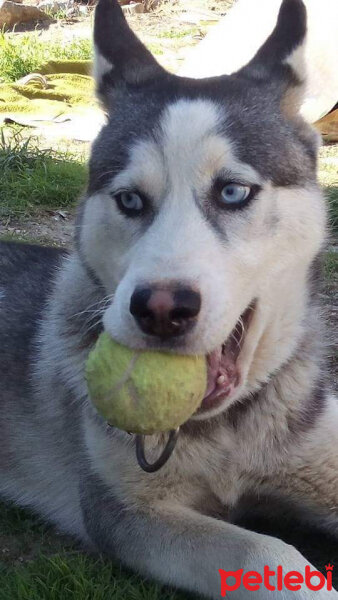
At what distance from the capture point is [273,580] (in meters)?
2.52

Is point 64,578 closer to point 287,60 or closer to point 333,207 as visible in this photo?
point 287,60

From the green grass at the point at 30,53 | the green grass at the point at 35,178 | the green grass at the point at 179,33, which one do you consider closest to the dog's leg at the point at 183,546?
the green grass at the point at 35,178

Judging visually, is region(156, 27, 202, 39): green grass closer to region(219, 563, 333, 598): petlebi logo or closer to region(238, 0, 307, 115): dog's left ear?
region(238, 0, 307, 115): dog's left ear

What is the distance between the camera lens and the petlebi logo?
2.51 m

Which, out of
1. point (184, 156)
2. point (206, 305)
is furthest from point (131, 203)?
point (206, 305)

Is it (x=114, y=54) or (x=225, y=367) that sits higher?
(x=114, y=54)

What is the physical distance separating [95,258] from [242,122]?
26.6 inches

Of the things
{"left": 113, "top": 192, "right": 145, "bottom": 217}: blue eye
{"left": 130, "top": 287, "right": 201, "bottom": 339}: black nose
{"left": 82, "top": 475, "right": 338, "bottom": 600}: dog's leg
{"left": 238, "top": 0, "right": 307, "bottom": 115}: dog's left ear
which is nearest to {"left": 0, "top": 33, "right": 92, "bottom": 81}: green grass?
{"left": 238, "top": 0, "right": 307, "bottom": 115}: dog's left ear

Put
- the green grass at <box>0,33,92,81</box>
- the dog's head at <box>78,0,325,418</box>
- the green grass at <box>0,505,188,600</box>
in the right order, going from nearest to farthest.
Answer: the dog's head at <box>78,0,325,418</box>
the green grass at <box>0,505,188,600</box>
the green grass at <box>0,33,92,81</box>

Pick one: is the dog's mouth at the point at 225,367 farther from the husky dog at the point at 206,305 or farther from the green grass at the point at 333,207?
the green grass at the point at 333,207

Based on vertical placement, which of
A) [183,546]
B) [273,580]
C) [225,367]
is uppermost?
[225,367]

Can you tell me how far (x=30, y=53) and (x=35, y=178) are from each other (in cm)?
409

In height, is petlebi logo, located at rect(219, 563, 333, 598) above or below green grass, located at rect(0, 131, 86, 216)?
above

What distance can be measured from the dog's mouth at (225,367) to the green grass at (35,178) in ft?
12.7
